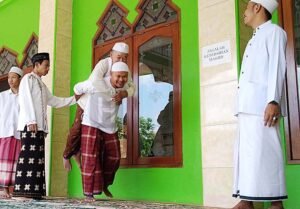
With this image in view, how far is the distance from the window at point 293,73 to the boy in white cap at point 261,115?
0.73m

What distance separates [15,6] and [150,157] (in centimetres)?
365

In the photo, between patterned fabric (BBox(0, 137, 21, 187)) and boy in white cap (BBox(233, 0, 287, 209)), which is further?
patterned fabric (BBox(0, 137, 21, 187))

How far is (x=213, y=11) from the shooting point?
359cm

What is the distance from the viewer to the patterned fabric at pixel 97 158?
3336 mm

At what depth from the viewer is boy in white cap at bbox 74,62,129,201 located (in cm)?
336

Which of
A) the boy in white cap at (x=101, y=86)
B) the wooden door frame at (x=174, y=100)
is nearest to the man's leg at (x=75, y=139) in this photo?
the boy in white cap at (x=101, y=86)

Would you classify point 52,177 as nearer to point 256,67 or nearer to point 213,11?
point 213,11

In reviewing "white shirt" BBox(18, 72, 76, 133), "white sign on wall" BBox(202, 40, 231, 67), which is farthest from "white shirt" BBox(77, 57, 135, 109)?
"white sign on wall" BBox(202, 40, 231, 67)

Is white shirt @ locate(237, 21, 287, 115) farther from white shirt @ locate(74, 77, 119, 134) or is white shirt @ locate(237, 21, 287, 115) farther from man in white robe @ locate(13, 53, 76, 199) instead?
man in white robe @ locate(13, 53, 76, 199)

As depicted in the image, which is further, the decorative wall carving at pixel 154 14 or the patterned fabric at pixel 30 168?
the decorative wall carving at pixel 154 14

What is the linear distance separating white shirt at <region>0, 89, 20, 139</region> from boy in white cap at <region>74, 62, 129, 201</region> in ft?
3.58

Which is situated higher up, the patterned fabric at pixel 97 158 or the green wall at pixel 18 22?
the green wall at pixel 18 22

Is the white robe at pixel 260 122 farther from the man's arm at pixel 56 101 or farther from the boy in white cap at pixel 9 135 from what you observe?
the boy in white cap at pixel 9 135

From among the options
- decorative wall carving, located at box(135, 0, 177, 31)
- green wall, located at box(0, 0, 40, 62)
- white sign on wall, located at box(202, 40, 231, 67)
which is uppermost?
green wall, located at box(0, 0, 40, 62)
